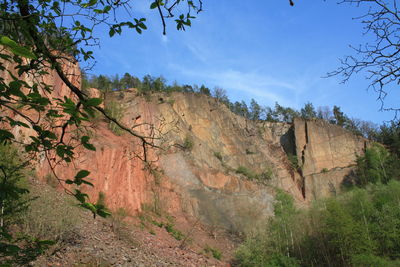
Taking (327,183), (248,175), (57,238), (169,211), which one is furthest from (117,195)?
(327,183)

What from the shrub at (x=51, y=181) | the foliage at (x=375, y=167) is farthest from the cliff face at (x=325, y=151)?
the shrub at (x=51, y=181)

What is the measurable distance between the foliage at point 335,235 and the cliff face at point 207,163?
2.74 m

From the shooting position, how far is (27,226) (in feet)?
33.9

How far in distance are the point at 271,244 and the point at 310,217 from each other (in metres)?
4.03

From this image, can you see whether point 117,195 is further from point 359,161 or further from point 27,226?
point 359,161

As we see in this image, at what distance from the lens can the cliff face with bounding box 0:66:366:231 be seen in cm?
2044

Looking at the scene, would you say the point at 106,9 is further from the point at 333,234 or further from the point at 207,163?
the point at 207,163

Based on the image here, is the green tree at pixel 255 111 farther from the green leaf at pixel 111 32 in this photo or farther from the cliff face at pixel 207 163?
the green leaf at pixel 111 32

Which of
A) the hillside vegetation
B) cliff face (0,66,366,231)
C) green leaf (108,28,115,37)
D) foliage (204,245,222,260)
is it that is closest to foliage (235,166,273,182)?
cliff face (0,66,366,231)

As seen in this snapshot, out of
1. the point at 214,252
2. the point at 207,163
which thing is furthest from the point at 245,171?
the point at 214,252

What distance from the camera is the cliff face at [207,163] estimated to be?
67.1 feet

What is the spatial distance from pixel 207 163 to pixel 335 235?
45.7 ft

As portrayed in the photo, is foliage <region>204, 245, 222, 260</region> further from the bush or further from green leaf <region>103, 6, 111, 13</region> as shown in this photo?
green leaf <region>103, 6, 111, 13</region>

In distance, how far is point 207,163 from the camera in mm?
33344
